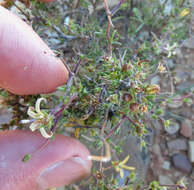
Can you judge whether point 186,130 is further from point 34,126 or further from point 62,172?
point 34,126

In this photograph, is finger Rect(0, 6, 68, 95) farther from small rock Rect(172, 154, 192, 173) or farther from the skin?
small rock Rect(172, 154, 192, 173)

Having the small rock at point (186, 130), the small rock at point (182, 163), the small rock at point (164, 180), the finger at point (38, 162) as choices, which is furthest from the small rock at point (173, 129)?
the finger at point (38, 162)

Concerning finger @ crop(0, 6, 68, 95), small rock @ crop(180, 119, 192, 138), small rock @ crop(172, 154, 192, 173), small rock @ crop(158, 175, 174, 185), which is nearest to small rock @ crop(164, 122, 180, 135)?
small rock @ crop(180, 119, 192, 138)

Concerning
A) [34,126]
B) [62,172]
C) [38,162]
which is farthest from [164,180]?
[34,126]

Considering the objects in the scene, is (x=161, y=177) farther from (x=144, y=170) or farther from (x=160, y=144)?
(x=160, y=144)

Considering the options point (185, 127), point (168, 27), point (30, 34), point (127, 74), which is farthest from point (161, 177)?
point (30, 34)

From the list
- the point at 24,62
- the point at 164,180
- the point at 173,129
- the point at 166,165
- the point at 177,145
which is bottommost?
the point at 164,180
